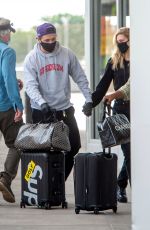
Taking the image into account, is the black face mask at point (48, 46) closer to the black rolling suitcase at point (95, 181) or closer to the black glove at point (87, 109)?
the black glove at point (87, 109)

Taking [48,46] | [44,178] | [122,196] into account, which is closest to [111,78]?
[48,46]

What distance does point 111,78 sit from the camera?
34.0ft

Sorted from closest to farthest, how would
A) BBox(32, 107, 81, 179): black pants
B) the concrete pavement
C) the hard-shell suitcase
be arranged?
the concrete pavement → the hard-shell suitcase → BBox(32, 107, 81, 179): black pants

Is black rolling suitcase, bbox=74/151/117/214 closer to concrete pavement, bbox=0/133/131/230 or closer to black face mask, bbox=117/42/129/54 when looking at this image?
concrete pavement, bbox=0/133/131/230

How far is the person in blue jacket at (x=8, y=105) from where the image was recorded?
10055mm

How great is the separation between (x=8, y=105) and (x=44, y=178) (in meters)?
1.00

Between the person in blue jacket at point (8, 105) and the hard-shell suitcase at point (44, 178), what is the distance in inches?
17.5

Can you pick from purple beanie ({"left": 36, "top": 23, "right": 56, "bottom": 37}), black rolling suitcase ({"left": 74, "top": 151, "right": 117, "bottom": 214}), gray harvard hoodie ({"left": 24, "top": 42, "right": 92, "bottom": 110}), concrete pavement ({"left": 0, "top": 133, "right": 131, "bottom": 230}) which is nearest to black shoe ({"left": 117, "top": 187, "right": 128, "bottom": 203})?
concrete pavement ({"left": 0, "top": 133, "right": 131, "bottom": 230})

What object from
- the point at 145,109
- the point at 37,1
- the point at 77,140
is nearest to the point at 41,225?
the point at 77,140

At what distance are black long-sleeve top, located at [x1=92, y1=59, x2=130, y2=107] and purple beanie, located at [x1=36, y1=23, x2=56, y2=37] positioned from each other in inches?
28.1

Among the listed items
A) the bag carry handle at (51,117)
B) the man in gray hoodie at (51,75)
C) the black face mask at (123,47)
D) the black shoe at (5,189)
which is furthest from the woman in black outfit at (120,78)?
the black shoe at (5,189)

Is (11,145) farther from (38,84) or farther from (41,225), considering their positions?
(41,225)

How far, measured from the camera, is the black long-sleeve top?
33.4ft

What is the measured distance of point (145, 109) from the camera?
22.6 ft
